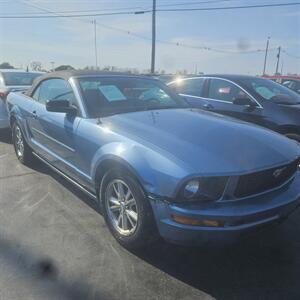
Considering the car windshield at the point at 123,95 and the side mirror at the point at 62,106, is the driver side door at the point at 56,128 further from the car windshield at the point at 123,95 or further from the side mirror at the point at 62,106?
the car windshield at the point at 123,95

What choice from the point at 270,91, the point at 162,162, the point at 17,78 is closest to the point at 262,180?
the point at 162,162

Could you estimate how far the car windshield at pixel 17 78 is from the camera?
7.90 m

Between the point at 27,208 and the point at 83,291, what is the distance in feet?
5.89

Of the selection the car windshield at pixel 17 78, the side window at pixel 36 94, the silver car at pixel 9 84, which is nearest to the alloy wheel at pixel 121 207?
the side window at pixel 36 94

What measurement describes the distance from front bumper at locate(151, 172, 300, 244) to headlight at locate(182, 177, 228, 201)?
0.05 metres

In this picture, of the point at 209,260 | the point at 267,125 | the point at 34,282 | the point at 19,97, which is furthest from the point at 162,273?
the point at 19,97

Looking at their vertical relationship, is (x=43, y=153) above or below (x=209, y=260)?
above

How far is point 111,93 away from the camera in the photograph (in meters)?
4.14

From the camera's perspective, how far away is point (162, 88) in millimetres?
4797

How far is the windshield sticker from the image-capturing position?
4086mm

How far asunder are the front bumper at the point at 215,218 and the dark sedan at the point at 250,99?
283 centimetres

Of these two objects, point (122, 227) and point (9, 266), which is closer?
point (9, 266)

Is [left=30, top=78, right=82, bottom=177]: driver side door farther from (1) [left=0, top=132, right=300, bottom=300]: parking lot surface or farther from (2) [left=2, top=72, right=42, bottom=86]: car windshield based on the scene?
(2) [left=2, top=72, right=42, bottom=86]: car windshield

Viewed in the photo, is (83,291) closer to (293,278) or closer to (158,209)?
(158,209)
